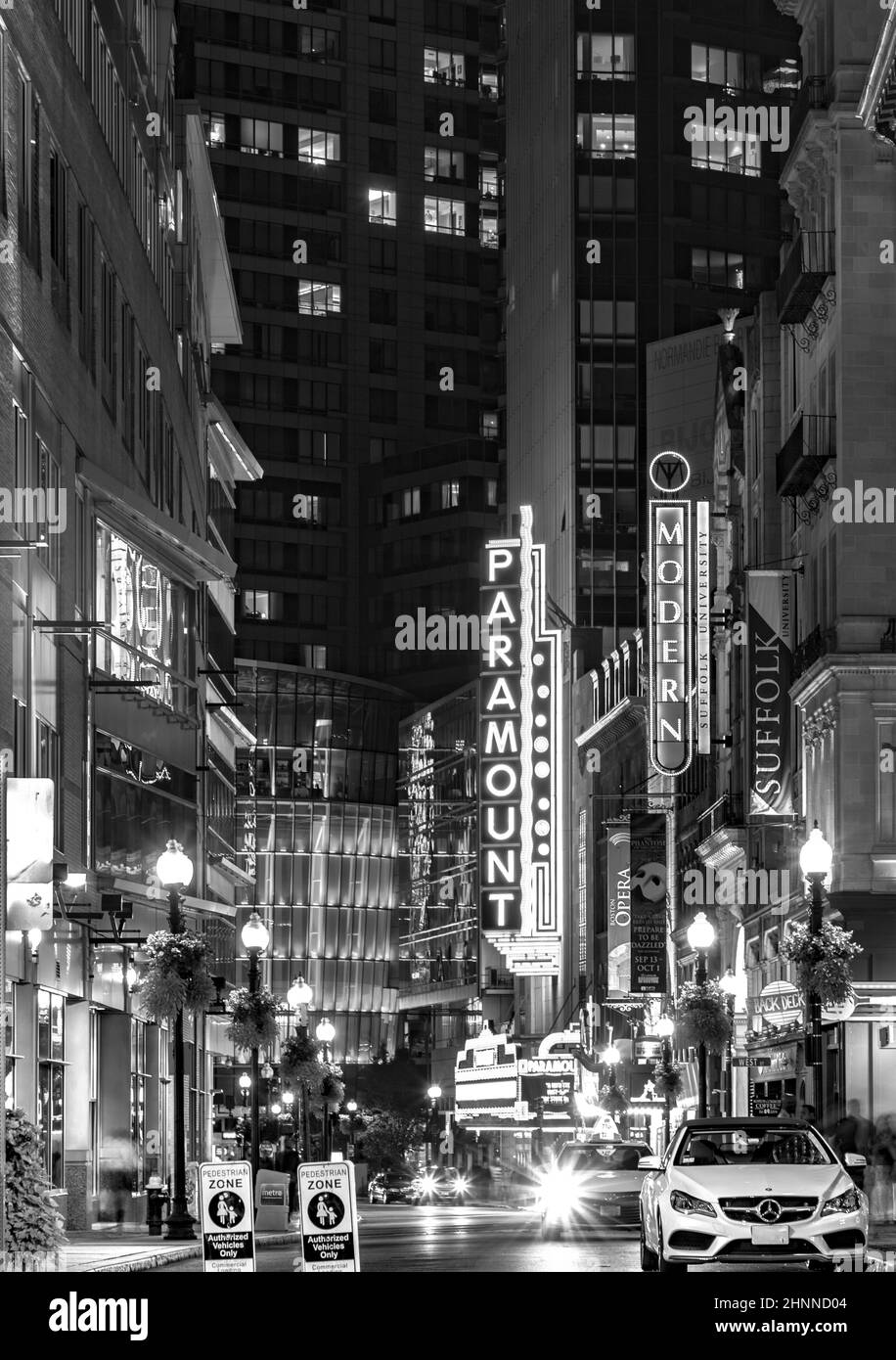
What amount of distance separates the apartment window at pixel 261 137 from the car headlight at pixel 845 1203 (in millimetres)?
170842

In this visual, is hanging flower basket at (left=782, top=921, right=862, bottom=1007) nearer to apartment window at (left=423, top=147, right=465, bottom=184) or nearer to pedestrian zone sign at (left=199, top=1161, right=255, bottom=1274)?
pedestrian zone sign at (left=199, top=1161, right=255, bottom=1274)

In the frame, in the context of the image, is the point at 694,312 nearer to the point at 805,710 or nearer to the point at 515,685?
the point at 515,685

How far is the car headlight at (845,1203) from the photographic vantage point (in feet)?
70.2

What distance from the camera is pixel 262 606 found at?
186250 mm

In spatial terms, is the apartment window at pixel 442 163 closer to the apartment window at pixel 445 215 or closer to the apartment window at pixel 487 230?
the apartment window at pixel 445 215

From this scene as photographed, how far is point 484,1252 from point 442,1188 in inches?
2739

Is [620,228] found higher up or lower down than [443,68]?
lower down

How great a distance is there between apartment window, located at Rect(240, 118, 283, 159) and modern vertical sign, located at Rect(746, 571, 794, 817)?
131985 mm

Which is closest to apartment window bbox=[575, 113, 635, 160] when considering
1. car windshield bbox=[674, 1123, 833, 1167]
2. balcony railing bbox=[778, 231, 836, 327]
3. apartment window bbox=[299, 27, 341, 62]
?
apartment window bbox=[299, 27, 341, 62]

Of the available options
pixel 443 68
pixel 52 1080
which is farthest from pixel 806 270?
pixel 443 68

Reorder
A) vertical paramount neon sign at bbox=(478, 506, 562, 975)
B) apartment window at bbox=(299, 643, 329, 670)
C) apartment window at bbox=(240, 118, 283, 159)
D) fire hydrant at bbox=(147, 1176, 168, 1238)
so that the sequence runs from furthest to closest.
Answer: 1. apartment window at bbox=(299, 643, 329, 670)
2. apartment window at bbox=(240, 118, 283, 159)
3. vertical paramount neon sign at bbox=(478, 506, 562, 975)
4. fire hydrant at bbox=(147, 1176, 168, 1238)

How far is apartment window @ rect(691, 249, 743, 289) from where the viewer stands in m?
135

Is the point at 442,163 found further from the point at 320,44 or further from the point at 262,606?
the point at 262,606

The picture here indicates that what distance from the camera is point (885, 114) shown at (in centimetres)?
2989
